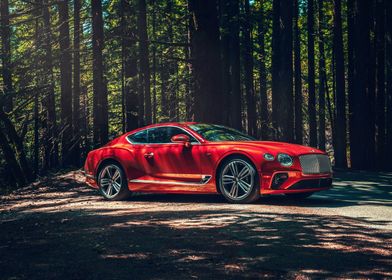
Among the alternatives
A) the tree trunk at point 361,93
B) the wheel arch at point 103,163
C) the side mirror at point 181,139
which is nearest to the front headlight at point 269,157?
the side mirror at point 181,139

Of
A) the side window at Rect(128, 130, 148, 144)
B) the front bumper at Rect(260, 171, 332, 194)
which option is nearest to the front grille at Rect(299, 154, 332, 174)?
the front bumper at Rect(260, 171, 332, 194)

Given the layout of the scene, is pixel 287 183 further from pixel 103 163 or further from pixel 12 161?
pixel 12 161

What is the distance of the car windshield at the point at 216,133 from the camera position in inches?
472

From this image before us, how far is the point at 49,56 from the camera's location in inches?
836

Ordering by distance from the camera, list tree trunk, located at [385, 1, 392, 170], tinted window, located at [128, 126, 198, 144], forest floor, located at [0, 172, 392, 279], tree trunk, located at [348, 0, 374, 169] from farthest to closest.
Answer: tree trunk, located at [385, 1, 392, 170] < tree trunk, located at [348, 0, 374, 169] < tinted window, located at [128, 126, 198, 144] < forest floor, located at [0, 172, 392, 279]

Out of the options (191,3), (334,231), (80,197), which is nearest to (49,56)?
(191,3)

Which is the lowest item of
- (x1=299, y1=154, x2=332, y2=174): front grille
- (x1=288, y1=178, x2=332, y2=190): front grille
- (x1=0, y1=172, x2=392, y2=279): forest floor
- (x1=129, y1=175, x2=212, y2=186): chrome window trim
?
(x1=0, y1=172, x2=392, y2=279): forest floor

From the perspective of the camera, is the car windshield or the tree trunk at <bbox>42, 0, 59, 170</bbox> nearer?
the car windshield

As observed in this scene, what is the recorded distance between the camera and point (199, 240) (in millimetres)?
7289

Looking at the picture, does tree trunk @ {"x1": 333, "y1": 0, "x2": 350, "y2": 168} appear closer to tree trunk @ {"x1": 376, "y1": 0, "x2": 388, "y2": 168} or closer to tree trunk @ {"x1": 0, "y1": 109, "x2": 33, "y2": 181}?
tree trunk @ {"x1": 376, "y1": 0, "x2": 388, "y2": 168}

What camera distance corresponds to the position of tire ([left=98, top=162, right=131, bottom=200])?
12.8 meters

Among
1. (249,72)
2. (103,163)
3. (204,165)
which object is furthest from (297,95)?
(204,165)

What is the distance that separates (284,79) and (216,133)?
1195 cm

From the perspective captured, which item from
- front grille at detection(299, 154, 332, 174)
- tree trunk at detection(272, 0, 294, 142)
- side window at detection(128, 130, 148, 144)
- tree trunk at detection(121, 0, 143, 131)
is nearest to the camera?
front grille at detection(299, 154, 332, 174)
